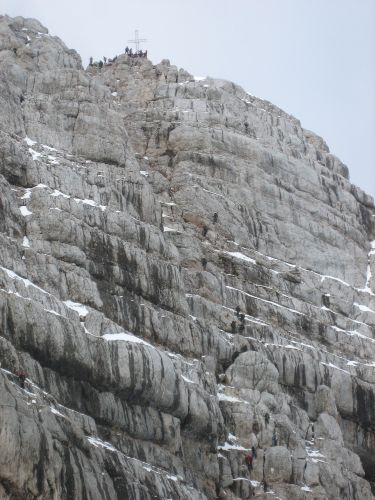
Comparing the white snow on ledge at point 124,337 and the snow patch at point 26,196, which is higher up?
the snow patch at point 26,196

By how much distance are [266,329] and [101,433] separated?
29.0 m

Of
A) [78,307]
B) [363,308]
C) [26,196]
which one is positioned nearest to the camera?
[78,307]

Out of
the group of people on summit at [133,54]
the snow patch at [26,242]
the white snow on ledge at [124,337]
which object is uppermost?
the group of people on summit at [133,54]

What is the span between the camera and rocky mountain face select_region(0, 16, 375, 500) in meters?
75.0

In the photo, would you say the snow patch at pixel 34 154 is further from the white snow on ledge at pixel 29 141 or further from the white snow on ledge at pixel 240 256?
the white snow on ledge at pixel 240 256

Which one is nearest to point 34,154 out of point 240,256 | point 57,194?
point 57,194

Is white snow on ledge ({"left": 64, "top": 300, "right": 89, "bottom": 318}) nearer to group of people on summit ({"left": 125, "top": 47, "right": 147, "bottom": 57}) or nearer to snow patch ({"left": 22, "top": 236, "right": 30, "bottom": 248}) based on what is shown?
snow patch ({"left": 22, "top": 236, "right": 30, "bottom": 248})

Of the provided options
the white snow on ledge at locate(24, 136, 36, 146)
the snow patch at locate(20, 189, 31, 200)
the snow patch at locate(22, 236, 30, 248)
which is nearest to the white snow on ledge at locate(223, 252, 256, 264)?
the white snow on ledge at locate(24, 136, 36, 146)

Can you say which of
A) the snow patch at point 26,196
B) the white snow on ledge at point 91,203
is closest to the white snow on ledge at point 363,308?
the white snow on ledge at point 91,203

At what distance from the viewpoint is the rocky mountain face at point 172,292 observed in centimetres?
7500

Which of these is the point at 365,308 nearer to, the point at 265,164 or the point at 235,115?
the point at 265,164

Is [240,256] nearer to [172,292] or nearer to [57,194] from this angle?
[172,292]

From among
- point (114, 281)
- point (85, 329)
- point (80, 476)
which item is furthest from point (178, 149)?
point (80, 476)

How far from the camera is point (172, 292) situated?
310ft
